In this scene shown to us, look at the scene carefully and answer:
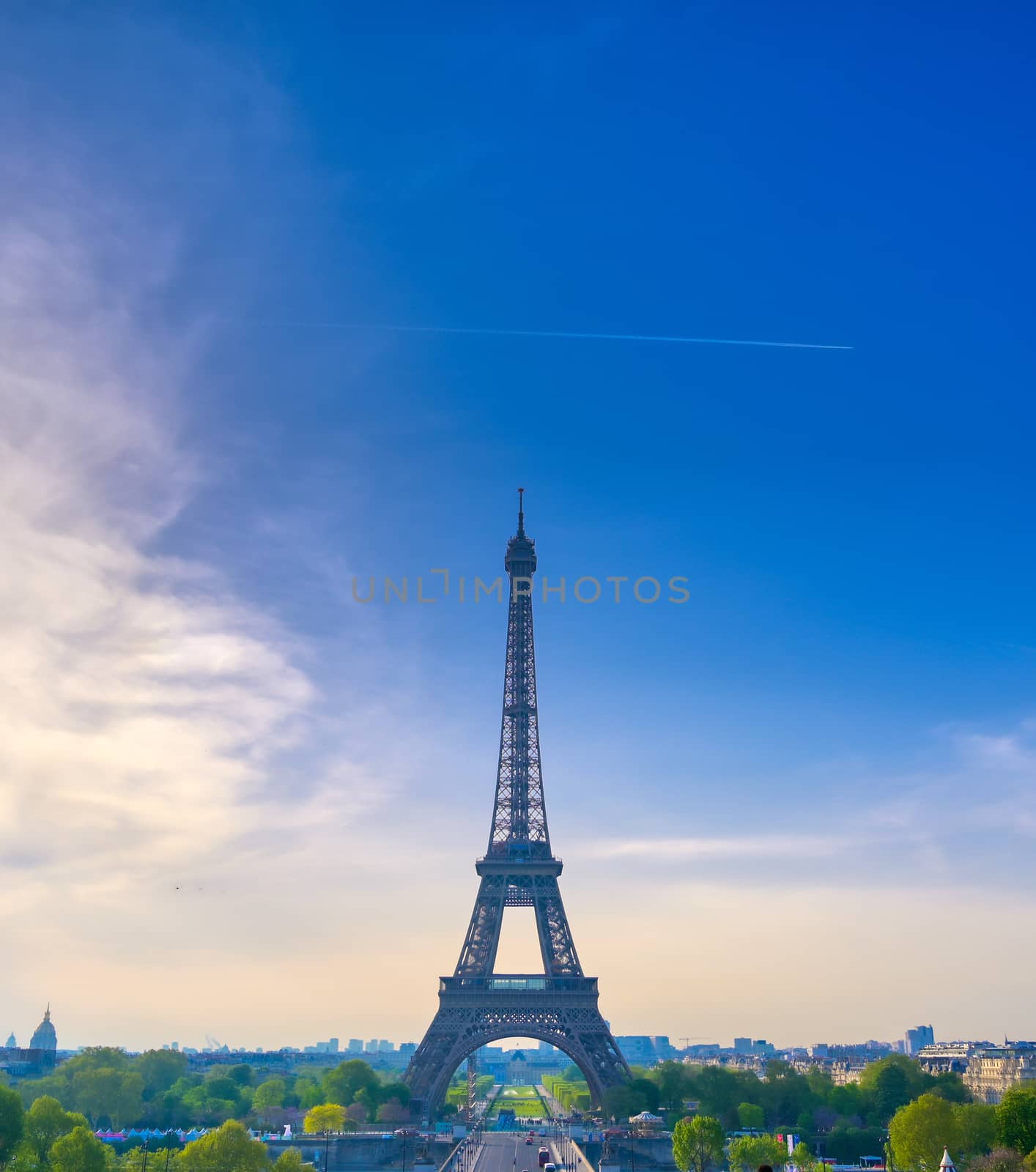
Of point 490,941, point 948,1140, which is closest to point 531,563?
point 490,941

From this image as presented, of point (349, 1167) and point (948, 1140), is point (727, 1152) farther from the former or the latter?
point (349, 1167)

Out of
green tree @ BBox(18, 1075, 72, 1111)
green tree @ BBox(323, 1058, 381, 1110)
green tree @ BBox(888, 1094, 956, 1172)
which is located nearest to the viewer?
green tree @ BBox(888, 1094, 956, 1172)

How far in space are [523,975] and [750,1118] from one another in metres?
27.2

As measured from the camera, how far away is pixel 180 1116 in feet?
439

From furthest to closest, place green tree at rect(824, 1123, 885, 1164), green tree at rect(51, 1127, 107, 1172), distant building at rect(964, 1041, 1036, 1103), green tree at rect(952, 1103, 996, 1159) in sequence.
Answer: distant building at rect(964, 1041, 1036, 1103)
green tree at rect(824, 1123, 885, 1164)
green tree at rect(952, 1103, 996, 1159)
green tree at rect(51, 1127, 107, 1172)

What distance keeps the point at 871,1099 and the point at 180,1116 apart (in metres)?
74.8

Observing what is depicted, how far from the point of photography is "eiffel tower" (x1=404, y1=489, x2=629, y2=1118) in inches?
4441

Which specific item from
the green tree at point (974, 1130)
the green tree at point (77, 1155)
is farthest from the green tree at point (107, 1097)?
the green tree at point (974, 1130)

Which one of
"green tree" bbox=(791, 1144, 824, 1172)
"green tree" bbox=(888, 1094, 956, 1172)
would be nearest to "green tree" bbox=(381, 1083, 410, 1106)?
"green tree" bbox=(791, 1144, 824, 1172)

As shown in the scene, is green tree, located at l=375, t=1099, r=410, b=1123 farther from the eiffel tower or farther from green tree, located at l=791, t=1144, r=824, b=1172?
green tree, located at l=791, t=1144, r=824, b=1172

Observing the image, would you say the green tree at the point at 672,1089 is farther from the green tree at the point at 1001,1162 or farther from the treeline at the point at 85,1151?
the treeline at the point at 85,1151

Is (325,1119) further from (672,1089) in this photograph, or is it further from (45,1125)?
(672,1089)

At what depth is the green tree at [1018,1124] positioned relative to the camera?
273 feet

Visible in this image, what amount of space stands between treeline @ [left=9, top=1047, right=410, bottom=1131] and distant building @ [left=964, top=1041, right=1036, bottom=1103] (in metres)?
78.6
